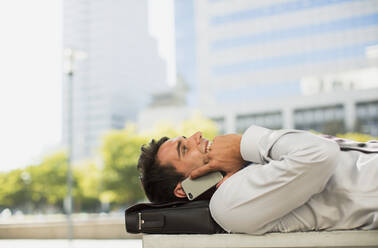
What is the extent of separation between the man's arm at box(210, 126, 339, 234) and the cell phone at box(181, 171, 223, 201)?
135mm

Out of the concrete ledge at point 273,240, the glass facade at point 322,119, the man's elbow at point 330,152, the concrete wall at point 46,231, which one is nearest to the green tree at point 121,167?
the concrete wall at point 46,231

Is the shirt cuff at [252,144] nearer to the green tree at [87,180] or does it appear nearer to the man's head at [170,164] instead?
the man's head at [170,164]

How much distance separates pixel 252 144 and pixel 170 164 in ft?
1.41

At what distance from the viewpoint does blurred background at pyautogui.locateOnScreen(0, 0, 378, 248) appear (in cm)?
2764

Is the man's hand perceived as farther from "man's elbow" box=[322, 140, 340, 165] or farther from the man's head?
"man's elbow" box=[322, 140, 340, 165]

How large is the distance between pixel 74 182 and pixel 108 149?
6.24 metres

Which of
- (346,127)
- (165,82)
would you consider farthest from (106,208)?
(165,82)

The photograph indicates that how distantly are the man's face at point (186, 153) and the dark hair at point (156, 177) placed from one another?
3cm

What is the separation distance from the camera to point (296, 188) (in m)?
1.52

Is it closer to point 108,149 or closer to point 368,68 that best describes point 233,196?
point 108,149

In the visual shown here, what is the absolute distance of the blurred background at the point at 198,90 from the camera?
1088 inches


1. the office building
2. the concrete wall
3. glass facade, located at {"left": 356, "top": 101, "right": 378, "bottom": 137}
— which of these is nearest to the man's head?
the concrete wall

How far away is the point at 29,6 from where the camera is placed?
170 feet

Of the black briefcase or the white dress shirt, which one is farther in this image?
the black briefcase
